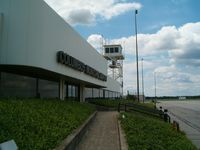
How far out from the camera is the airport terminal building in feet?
50.5

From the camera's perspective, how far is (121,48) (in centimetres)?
6775

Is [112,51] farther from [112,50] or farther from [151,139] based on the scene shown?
[151,139]

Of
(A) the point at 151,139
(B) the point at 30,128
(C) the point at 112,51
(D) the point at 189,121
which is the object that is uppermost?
(C) the point at 112,51

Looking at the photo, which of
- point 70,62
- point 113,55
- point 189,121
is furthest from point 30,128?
point 113,55

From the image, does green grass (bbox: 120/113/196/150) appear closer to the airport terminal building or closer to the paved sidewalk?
the paved sidewalk

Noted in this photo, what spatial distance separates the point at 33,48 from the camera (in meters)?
15.9

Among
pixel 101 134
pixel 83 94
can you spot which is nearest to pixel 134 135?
pixel 101 134

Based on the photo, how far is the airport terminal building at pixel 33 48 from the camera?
607 inches

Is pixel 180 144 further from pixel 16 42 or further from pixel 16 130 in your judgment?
pixel 16 42

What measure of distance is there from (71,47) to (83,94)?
14974 millimetres

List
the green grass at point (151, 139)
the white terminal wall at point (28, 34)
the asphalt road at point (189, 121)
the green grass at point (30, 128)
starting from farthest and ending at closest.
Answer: the asphalt road at point (189, 121)
the white terminal wall at point (28, 34)
the green grass at point (151, 139)
the green grass at point (30, 128)

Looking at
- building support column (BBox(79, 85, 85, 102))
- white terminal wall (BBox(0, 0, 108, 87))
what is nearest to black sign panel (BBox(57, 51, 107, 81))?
white terminal wall (BBox(0, 0, 108, 87))

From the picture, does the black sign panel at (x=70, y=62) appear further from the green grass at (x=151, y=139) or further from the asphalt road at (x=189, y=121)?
the asphalt road at (x=189, y=121)

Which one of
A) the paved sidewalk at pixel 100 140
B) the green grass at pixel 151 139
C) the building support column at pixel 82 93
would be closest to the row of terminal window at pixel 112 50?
the building support column at pixel 82 93
